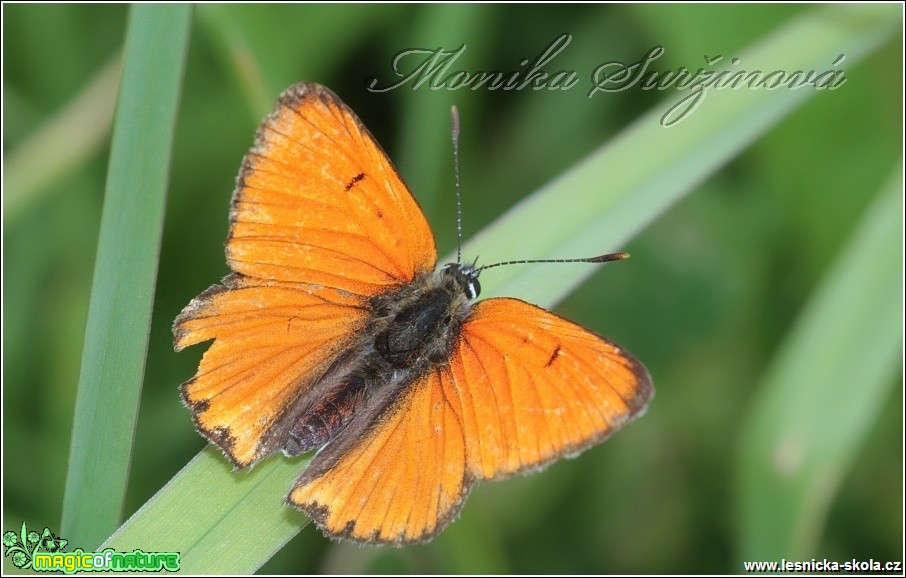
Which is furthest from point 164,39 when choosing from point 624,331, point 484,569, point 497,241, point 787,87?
point 624,331

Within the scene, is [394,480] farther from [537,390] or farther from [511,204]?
[511,204]

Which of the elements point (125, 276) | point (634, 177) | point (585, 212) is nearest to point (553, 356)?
point (585, 212)

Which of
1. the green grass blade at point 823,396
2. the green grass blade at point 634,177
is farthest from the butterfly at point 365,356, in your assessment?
the green grass blade at point 823,396

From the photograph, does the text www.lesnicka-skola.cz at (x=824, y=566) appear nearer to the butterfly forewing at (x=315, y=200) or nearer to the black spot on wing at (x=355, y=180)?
the butterfly forewing at (x=315, y=200)

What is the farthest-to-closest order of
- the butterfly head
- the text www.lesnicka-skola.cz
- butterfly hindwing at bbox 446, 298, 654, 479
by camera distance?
the text www.lesnicka-skola.cz
the butterfly head
butterfly hindwing at bbox 446, 298, 654, 479

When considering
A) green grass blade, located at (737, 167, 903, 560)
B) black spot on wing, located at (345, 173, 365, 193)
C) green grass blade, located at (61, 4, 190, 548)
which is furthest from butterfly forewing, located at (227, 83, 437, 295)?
green grass blade, located at (737, 167, 903, 560)

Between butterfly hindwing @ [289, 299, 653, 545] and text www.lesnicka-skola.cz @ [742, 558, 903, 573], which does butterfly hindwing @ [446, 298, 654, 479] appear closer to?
butterfly hindwing @ [289, 299, 653, 545]
